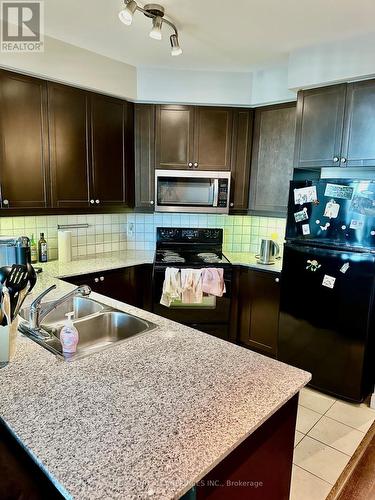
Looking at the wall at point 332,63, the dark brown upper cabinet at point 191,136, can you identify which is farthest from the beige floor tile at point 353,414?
the wall at point 332,63

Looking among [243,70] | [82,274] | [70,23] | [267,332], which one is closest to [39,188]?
[82,274]

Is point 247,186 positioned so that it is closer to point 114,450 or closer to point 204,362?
point 204,362

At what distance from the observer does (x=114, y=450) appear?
812mm

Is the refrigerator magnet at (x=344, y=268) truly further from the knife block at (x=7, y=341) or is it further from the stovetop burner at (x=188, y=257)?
the knife block at (x=7, y=341)

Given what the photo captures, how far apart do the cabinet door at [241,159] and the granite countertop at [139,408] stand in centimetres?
202

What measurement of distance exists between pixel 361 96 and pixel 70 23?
2.02 meters

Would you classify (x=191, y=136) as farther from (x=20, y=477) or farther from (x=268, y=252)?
(x=20, y=477)

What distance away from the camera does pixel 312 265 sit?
2.50 metres

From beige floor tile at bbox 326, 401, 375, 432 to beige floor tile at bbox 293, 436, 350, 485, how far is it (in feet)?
1.07

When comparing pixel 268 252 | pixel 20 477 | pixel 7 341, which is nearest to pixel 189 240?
pixel 268 252

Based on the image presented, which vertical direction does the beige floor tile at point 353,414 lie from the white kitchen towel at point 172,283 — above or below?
below

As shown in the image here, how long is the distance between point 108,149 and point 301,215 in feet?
5.63

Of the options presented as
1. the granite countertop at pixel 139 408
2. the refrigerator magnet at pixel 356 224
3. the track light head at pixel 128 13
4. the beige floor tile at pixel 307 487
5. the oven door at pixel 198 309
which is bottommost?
the beige floor tile at pixel 307 487

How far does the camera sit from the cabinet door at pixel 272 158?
2928 millimetres
